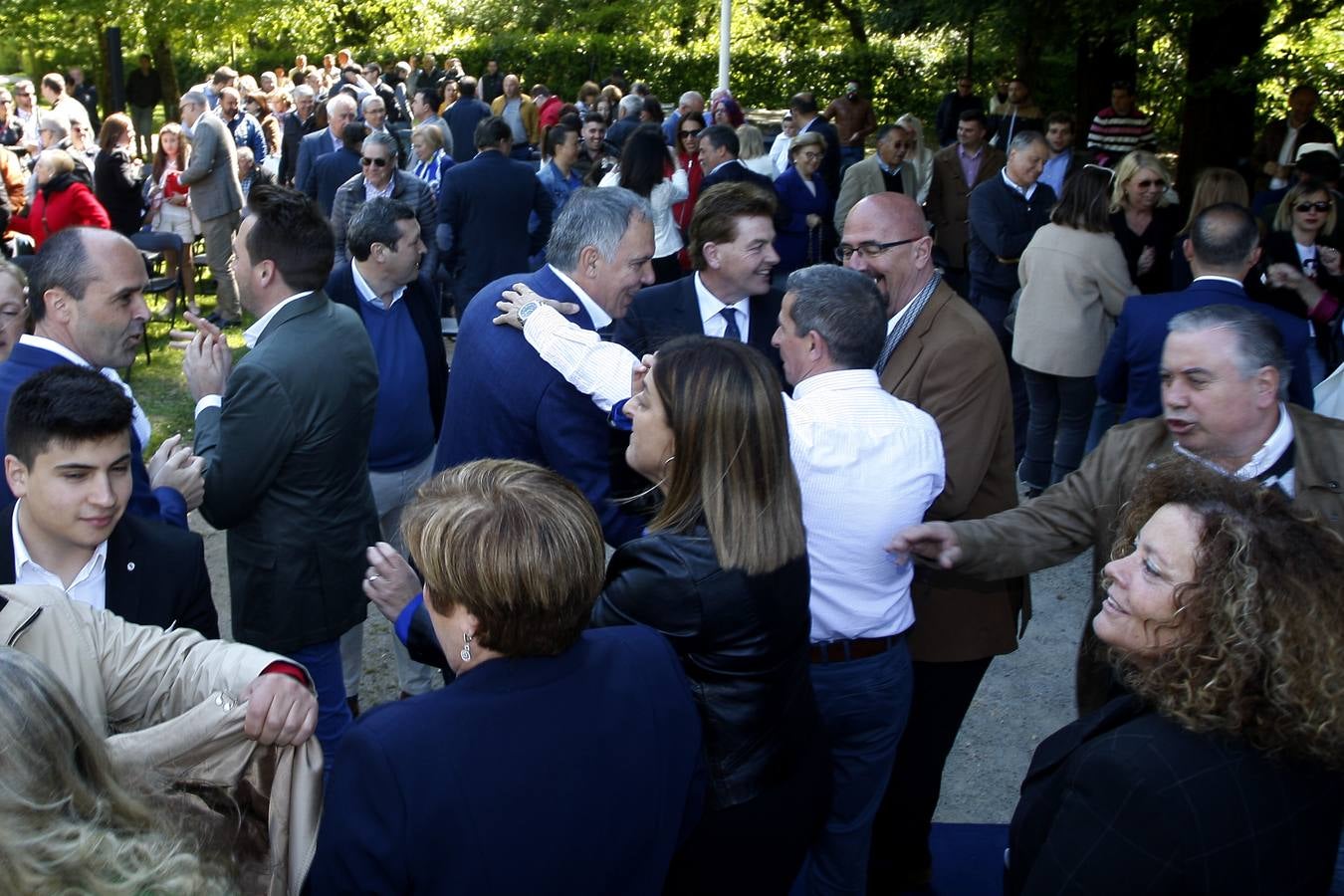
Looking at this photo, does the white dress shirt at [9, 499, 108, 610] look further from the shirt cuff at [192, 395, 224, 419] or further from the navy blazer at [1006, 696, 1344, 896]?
the navy blazer at [1006, 696, 1344, 896]

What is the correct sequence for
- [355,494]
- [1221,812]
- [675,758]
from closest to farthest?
[1221,812] < [675,758] < [355,494]

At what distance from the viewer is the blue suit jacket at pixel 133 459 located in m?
3.24

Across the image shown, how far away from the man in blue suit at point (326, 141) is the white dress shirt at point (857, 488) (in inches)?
330

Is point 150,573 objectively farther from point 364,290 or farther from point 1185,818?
point 364,290

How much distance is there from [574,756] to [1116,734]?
89cm

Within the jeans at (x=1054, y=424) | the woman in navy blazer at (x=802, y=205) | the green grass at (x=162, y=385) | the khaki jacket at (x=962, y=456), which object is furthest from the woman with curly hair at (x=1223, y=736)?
the woman in navy blazer at (x=802, y=205)

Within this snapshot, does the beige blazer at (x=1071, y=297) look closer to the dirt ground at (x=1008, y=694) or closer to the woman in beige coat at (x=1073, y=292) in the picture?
the woman in beige coat at (x=1073, y=292)

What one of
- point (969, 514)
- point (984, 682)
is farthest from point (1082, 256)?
point (969, 514)

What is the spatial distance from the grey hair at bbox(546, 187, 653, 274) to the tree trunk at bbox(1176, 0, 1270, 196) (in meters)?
7.54

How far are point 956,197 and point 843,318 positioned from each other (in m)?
7.27

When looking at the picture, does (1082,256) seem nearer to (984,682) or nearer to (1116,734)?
(984,682)

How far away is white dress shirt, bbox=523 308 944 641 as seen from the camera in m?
2.87

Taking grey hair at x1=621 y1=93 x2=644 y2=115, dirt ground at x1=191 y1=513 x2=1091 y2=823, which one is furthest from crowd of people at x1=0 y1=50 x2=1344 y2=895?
grey hair at x1=621 y1=93 x2=644 y2=115

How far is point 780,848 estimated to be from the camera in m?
2.54
